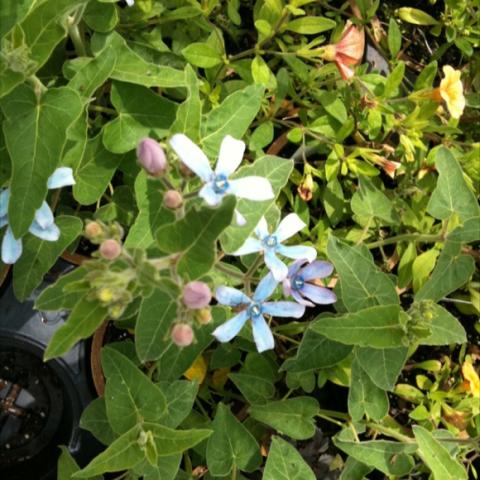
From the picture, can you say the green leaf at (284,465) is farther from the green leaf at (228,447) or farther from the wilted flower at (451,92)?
the wilted flower at (451,92)

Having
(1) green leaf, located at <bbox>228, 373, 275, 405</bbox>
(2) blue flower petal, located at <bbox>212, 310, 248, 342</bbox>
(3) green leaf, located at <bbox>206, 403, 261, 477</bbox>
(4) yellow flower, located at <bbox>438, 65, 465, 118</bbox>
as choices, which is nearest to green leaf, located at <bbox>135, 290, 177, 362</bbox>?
(2) blue flower petal, located at <bbox>212, 310, 248, 342</bbox>

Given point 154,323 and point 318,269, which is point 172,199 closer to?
point 154,323

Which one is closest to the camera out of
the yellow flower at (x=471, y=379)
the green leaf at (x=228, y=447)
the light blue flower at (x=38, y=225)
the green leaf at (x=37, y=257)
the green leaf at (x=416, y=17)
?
the light blue flower at (x=38, y=225)

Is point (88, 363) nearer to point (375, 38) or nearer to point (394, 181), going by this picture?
point (394, 181)

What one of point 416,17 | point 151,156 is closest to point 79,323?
point 151,156

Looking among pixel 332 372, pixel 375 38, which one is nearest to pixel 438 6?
pixel 375 38

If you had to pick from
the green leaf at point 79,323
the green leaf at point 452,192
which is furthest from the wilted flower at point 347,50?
the green leaf at point 79,323
